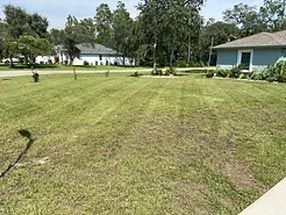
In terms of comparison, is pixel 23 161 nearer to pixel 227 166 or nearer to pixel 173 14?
Answer: pixel 227 166

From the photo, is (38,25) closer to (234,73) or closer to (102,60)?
(102,60)

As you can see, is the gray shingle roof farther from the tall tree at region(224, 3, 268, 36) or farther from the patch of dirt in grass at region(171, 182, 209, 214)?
the patch of dirt in grass at region(171, 182, 209, 214)

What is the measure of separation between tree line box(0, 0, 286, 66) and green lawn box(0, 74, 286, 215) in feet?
80.5

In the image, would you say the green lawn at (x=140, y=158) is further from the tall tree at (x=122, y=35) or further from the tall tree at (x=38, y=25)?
the tall tree at (x=122, y=35)

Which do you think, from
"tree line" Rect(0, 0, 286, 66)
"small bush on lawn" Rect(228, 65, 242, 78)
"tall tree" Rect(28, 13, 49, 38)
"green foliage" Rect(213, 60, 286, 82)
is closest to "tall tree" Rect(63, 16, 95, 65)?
"tree line" Rect(0, 0, 286, 66)

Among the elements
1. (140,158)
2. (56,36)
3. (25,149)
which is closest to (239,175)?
(140,158)

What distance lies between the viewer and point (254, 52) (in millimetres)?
25766

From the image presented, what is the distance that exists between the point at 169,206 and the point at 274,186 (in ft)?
5.16

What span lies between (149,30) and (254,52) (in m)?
12.0

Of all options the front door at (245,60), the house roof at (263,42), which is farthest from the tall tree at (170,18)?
the front door at (245,60)

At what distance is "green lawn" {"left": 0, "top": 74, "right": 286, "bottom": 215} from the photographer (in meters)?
3.79

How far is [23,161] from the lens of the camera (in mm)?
4930

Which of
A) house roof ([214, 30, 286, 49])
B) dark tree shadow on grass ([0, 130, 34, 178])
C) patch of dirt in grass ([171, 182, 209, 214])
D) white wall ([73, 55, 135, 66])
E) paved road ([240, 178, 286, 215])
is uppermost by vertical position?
house roof ([214, 30, 286, 49])

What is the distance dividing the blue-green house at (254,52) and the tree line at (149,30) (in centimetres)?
645
